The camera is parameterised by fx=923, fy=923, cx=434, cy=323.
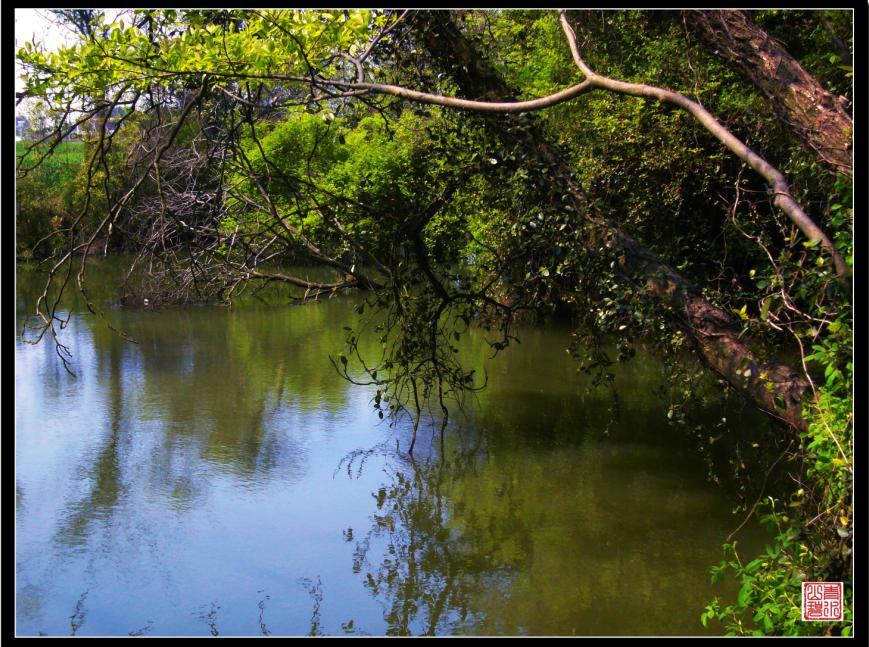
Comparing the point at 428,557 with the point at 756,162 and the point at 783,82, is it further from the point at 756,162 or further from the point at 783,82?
the point at 783,82

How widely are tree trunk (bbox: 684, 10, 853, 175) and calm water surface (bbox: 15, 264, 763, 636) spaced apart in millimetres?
2256

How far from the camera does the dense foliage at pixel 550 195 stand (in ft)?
11.8

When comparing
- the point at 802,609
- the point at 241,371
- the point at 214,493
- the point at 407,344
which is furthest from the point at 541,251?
the point at 241,371

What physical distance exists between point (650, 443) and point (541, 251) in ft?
6.48

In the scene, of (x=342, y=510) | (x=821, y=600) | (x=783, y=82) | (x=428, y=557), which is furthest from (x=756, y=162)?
(x=342, y=510)

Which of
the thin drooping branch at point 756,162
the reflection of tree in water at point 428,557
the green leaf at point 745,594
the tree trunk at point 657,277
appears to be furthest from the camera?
the reflection of tree in water at point 428,557

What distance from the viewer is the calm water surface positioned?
4531 mm

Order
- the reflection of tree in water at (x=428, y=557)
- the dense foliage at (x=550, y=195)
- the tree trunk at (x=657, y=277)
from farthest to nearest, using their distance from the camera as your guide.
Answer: the reflection of tree in water at (x=428, y=557)
the tree trunk at (x=657, y=277)
the dense foliage at (x=550, y=195)

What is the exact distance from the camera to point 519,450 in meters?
6.95

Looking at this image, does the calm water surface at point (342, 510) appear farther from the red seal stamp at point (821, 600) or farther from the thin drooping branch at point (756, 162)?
the thin drooping branch at point (756, 162)

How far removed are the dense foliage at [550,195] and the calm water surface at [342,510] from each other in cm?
45

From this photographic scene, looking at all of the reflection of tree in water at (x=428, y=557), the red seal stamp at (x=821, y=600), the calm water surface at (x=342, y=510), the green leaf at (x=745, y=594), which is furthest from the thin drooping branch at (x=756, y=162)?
the reflection of tree in water at (x=428, y=557)

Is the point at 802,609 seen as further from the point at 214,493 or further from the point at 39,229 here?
the point at 39,229

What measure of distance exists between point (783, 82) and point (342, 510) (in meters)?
3.56
